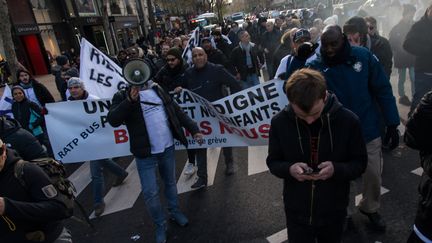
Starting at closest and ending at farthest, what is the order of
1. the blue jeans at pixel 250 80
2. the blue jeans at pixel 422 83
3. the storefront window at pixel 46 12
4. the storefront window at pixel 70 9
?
the blue jeans at pixel 422 83, the blue jeans at pixel 250 80, the storefront window at pixel 46 12, the storefront window at pixel 70 9

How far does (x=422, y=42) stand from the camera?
16.6ft

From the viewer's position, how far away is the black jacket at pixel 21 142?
348 centimetres

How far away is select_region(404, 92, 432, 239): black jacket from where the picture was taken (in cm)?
202

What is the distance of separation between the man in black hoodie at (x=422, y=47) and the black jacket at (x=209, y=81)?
2.40 m

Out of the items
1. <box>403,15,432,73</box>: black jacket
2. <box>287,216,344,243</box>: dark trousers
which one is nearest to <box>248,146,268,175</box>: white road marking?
<box>403,15,432,73</box>: black jacket

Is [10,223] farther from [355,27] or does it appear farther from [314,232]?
[355,27]

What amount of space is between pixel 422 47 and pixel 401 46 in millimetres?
2322

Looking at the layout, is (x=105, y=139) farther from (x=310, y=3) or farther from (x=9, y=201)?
(x=310, y=3)

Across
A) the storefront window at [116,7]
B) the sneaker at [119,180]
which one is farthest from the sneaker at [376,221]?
the storefront window at [116,7]

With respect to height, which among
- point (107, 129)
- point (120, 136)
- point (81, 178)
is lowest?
point (81, 178)

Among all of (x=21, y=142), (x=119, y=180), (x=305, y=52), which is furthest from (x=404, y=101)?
(x=21, y=142)

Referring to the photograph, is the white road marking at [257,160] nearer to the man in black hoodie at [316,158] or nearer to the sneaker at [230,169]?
the sneaker at [230,169]

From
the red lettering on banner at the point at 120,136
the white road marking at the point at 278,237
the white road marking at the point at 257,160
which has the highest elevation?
the red lettering on banner at the point at 120,136

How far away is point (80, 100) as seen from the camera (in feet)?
17.2
